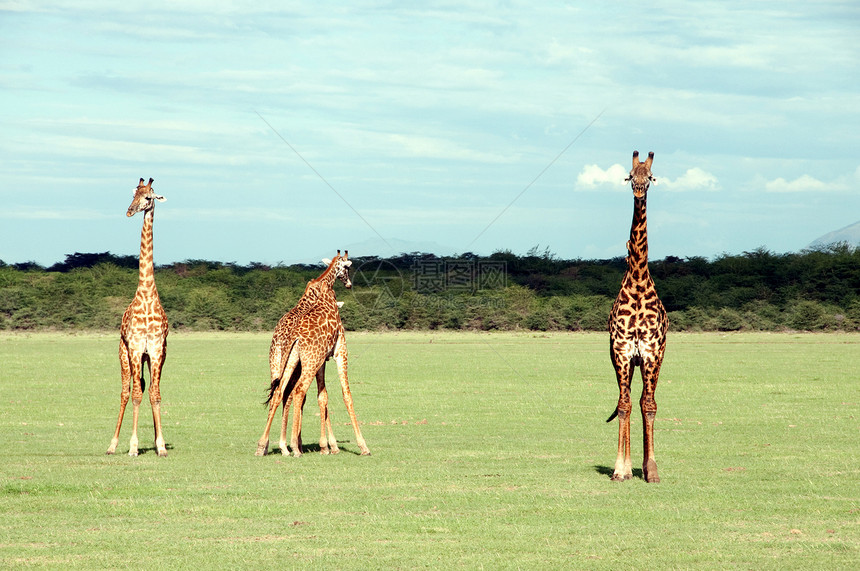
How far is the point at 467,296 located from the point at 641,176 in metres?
53.0

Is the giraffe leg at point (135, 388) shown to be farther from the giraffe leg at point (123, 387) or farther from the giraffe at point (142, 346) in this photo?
the giraffe leg at point (123, 387)

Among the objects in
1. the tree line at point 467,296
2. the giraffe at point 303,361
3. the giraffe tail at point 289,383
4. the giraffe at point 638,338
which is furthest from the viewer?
the tree line at point 467,296

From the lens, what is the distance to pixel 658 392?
25500 mm

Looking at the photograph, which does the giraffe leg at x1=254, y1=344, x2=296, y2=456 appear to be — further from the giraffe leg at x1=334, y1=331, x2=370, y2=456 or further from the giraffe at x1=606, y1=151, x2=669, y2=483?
the giraffe at x1=606, y1=151, x2=669, y2=483

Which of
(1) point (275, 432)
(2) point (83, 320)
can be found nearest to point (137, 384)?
(1) point (275, 432)

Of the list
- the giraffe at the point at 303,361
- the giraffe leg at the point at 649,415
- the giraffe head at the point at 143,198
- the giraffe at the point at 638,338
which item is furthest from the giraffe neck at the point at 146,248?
the giraffe leg at the point at 649,415

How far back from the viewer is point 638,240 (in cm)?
1285

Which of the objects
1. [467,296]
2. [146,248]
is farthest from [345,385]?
[467,296]

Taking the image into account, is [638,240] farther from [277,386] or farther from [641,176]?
[277,386]

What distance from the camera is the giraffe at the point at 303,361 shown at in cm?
1476

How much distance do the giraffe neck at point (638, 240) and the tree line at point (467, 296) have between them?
1555 inches

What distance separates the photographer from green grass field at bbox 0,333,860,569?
920 cm

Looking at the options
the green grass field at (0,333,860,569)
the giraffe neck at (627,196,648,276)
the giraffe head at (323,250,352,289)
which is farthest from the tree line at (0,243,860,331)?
the giraffe neck at (627,196,648,276)

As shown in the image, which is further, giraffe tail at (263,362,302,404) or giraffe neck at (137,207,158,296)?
giraffe neck at (137,207,158,296)
